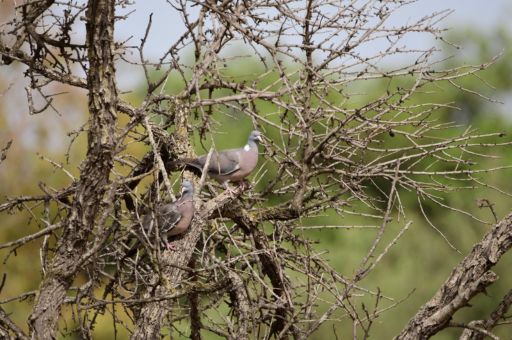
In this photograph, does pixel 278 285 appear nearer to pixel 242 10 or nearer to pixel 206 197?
pixel 206 197

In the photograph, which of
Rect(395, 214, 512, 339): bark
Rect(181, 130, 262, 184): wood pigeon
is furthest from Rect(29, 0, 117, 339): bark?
Rect(395, 214, 512, 339): bark

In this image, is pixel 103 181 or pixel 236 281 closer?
pixel 103 181

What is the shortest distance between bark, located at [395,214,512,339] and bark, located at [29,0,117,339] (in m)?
1.89

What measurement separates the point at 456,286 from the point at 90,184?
84.4 inches

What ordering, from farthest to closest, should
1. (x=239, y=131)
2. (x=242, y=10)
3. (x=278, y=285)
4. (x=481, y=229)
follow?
(x=239, y=131) → (x=481, y=229) → (x=278, y=285) → (x=242, y=10)

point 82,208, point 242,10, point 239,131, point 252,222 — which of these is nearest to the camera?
point 82,208

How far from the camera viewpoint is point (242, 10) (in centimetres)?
640

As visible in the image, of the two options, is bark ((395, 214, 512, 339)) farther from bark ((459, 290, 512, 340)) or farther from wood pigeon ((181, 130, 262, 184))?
wood pigeon ((181, 130, 262, 184))

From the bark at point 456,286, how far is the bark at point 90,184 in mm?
1886

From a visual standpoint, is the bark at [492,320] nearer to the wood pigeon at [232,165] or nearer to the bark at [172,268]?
the bark at [172,268]

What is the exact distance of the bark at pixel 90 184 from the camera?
18.3 feet

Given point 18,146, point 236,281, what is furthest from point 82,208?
point 18,146

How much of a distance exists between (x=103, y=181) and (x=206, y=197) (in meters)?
2.60

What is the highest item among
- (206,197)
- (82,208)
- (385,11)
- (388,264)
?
(385,11)
